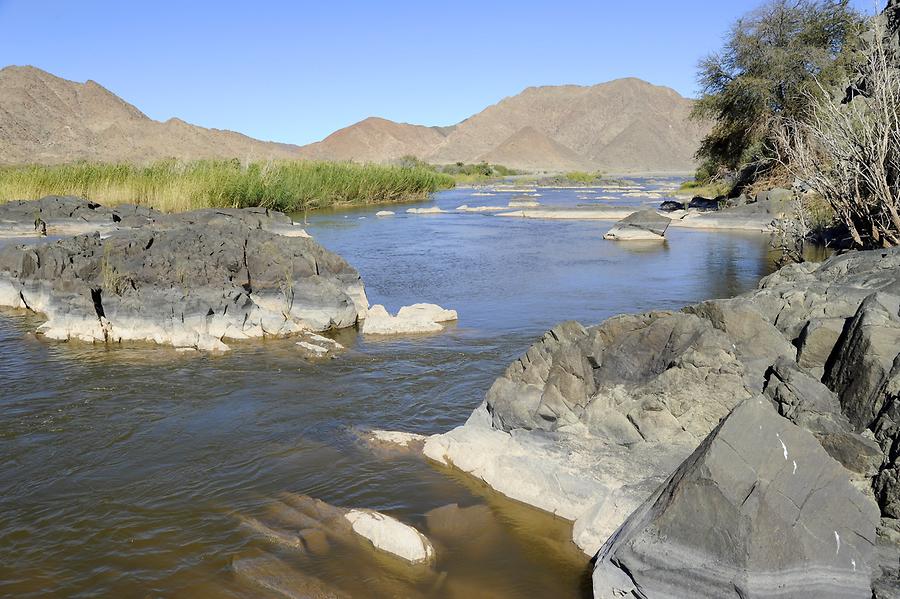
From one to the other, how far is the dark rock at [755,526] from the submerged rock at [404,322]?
7189 millimetres

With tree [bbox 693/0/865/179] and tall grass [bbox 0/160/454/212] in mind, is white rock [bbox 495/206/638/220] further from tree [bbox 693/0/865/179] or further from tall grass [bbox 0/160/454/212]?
tall grass [bbox 0/160/454/212]

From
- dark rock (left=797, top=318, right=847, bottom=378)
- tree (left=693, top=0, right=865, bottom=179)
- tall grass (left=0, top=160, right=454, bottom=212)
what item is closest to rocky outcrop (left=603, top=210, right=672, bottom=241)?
tree (left=693, top=0, right=865, bottom=179)

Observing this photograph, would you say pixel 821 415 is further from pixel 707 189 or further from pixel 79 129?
pixel 79 129

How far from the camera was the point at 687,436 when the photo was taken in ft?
17.1

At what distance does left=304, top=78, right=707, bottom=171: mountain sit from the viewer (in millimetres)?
130750

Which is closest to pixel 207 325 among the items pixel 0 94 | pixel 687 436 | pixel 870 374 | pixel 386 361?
pixel 386 361

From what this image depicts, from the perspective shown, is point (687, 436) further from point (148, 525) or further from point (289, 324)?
point (289, 324)

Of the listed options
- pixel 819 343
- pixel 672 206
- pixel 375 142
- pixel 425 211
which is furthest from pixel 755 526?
pixel 375 142

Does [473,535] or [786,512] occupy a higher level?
[786,512]

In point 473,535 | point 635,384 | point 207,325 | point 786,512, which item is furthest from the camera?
point 207,325

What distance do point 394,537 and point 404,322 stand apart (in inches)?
250

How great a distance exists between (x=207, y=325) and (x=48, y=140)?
286 feet

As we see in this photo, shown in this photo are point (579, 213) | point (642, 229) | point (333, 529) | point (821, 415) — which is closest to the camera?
point (821, 415)

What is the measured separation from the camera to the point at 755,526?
143 inches
